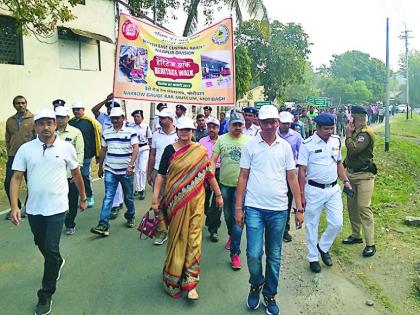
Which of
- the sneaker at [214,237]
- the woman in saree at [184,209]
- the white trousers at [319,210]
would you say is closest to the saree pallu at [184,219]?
the woman in saree at [184,209]

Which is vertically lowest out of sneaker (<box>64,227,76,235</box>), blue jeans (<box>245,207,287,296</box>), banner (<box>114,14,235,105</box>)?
sneaker (<box>64,227,76,235</box>)

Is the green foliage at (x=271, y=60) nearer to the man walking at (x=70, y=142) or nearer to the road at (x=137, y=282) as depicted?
the man walking at (x=70, y=142)

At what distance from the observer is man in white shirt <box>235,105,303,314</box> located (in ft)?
13.1

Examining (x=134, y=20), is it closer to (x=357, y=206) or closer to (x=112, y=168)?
(x=112, y=168)

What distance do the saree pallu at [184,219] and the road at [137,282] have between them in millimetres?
218

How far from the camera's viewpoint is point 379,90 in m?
81.4

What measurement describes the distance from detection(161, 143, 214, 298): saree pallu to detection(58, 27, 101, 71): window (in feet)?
41.9

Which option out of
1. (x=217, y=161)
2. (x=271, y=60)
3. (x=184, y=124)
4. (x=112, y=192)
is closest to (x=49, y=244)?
(x=184, y=124)

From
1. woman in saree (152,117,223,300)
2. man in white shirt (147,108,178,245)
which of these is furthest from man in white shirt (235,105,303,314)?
man in white shirt (147,108,178,245)

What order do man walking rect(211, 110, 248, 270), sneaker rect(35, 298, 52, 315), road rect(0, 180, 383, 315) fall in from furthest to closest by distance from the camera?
1. man walking rect(211, 110, 248, 270)
2. road rect(0, 180, 383, 315)
3. sneaker rect(35, 298, 52, 315)

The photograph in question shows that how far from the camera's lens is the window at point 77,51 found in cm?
1560

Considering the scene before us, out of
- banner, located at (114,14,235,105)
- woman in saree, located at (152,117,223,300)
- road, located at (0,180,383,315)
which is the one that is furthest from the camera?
banner, located at (114,14,235,105)

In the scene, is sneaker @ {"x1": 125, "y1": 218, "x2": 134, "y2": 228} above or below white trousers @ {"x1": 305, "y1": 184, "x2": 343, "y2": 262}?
below

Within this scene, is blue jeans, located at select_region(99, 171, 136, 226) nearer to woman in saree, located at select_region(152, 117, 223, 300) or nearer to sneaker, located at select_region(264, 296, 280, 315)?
woman in saree, located at select_region(152, 117, 223, 300)
